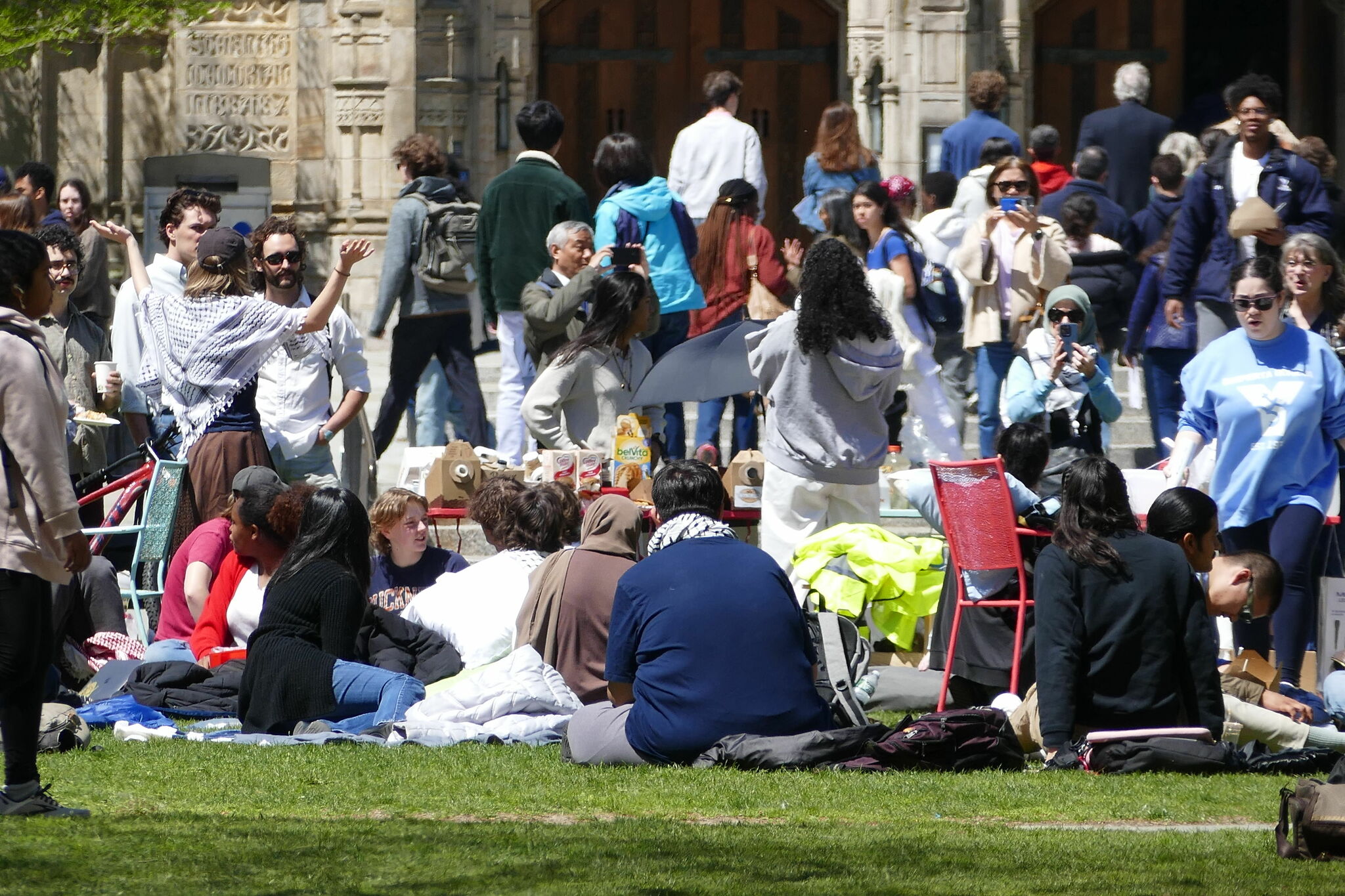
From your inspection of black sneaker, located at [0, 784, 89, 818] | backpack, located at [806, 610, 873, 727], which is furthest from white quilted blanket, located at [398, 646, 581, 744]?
black sneaker, located at [0, 784, 89, 818]

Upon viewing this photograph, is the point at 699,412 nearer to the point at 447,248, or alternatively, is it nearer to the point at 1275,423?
the point at 447,248

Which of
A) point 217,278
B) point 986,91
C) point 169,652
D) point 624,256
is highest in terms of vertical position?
point 986,91

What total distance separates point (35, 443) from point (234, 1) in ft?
40.9

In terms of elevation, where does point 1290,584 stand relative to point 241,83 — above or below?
below

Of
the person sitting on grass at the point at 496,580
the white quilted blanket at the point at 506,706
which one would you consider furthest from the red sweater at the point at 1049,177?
the white quilted blanket at the point at 506,706

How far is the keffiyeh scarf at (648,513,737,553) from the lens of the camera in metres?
7.74

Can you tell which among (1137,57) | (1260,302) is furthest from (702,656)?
(1137,57)

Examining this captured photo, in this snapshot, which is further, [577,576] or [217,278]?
[217,278]

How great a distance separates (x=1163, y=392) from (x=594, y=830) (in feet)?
22.8

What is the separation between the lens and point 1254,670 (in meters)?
8.23

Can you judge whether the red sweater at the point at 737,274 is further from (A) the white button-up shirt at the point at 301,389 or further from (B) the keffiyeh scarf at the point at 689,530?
(B) the keffiyeh scarf at the point at 689,530

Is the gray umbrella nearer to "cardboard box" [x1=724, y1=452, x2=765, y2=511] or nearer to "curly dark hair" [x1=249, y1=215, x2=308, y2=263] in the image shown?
"cardboard box" [x1=724, y1=452, x2=765, y2=511]

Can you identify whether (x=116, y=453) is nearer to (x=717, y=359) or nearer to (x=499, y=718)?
(x=717, y=359)

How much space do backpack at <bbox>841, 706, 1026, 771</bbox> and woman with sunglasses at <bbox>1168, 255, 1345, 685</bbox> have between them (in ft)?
5.42
